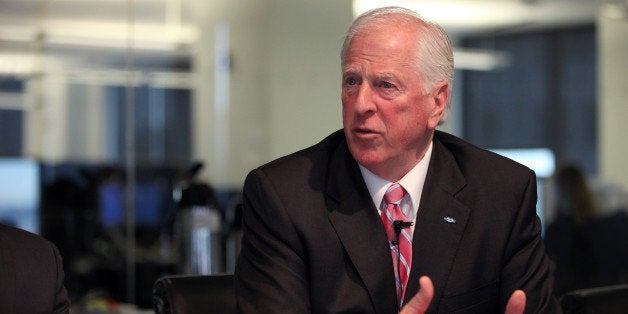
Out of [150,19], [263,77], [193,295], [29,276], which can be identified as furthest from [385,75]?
[150,19]

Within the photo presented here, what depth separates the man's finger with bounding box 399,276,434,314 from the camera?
1.90 m

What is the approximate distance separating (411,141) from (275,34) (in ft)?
13.1

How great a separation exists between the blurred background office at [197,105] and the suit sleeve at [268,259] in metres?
3.71

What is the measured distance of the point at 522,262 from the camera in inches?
87.4

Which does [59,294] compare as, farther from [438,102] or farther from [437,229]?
[438,102]

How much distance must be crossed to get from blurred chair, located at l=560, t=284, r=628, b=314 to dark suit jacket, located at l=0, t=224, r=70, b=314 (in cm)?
119

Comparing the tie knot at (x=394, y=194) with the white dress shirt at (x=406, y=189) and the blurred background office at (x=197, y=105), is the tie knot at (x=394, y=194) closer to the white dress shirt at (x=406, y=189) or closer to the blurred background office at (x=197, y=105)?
the white dress shirt at (x=406, y=189)

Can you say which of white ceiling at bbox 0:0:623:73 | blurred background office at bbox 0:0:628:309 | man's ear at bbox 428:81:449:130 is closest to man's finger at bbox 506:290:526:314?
man's ear at bbox 428:81:449:130

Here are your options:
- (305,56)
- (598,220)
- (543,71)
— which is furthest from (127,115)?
(598,220)

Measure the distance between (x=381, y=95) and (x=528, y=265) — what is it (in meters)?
0.48

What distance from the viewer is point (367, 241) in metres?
2.15

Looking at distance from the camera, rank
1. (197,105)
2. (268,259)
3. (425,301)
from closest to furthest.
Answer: (425,301) < (268,259) < (197,105)

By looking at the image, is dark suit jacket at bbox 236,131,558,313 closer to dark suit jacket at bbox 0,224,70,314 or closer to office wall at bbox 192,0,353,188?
dark suit jacket at bbox 0,224,70,314

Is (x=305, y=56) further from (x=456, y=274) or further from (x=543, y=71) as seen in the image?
(x=456, y=274)
